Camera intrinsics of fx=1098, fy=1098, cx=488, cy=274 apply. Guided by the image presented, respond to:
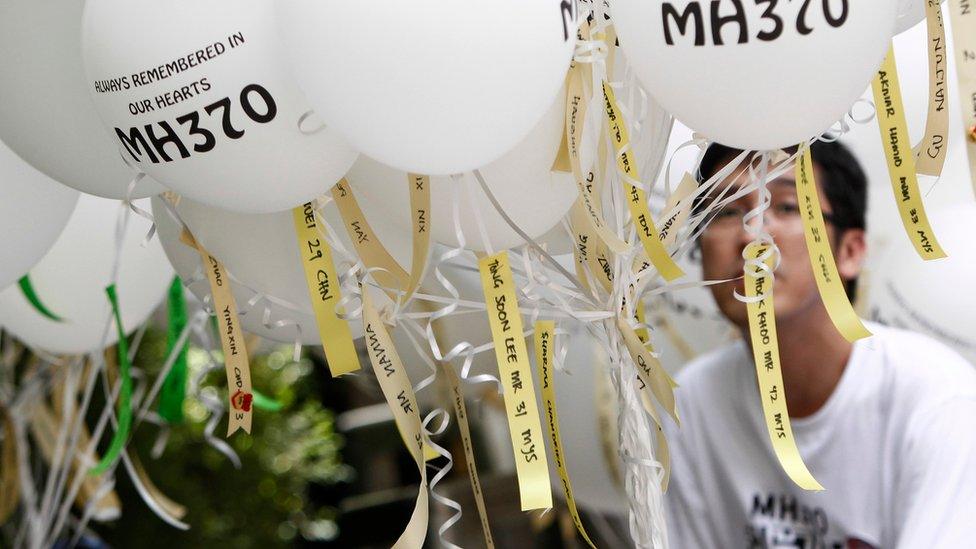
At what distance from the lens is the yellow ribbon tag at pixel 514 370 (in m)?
0.93

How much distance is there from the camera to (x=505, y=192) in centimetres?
99

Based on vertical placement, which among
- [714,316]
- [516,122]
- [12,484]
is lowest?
[12,484]

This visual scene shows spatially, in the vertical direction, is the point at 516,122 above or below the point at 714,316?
above

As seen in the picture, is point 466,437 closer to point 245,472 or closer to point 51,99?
point 51,99

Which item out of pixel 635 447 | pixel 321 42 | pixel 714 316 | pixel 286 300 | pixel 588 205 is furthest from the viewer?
pixel 714 316

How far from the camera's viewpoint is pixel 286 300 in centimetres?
115

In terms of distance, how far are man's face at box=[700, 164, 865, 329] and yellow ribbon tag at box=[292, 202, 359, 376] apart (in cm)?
82

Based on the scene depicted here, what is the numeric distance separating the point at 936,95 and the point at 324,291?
590mm

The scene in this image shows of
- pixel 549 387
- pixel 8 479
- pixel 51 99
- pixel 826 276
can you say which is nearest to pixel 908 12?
pixel 826 276

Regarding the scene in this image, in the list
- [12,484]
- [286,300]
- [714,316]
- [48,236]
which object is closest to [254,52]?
[286,300]

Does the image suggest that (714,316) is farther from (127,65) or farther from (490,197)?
(127,65)

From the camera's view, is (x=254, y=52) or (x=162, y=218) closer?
(x=254, y=52)

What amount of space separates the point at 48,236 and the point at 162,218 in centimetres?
12

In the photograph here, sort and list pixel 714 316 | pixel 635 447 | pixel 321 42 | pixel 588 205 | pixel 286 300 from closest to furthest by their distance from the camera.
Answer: pixel 321 42
pixel 588 205
pixel 635 447
pixel 286 300
pixel 714 316
